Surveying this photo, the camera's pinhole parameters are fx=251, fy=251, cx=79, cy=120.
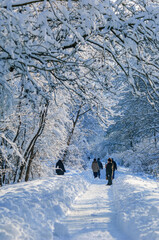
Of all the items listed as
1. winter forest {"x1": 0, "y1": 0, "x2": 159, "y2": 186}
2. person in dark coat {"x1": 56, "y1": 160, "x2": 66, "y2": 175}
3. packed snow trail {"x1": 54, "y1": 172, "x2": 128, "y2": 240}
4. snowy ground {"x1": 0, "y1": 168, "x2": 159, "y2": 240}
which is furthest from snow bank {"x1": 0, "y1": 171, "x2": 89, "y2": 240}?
person in dark coat {"x1": 56, "y1": 160, "x2": 66, "y2": 175}

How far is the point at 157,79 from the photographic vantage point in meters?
5.00

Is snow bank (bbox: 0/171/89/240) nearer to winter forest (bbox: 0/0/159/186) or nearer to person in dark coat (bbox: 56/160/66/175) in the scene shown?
winter forest (bbox: 0/0/159/186)

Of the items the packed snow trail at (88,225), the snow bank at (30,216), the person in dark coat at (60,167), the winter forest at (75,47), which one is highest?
the winter forest at (75,47)

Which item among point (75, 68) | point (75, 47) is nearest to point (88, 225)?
point (75, 68)

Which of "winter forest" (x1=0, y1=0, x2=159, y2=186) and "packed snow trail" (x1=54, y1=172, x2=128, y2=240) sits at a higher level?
"winter forest" (x1=0, y1=0, x2=159, y2=186)

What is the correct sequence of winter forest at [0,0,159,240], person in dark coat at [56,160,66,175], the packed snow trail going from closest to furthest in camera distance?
winter forest at [0,0,159,240] < the packed snow trail < person in dark coat at [56,160,66,175]

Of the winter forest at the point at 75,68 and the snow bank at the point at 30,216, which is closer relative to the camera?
the winter forest at the point at 75,68

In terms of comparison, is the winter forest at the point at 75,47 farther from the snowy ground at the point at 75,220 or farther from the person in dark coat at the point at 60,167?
the person in dark coat at the point at 60,167

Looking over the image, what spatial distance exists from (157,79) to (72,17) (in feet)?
6.73

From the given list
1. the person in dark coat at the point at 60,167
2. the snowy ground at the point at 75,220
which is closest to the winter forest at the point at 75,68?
the snowy ground at the point at 75,220

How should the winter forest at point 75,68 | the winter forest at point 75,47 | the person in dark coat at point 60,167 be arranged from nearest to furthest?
the winter forest at point 75,47, the winter forest at point 75,68, the person in dark coat at point 60,167

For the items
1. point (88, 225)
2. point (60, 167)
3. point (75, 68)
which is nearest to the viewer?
point (75, 68)

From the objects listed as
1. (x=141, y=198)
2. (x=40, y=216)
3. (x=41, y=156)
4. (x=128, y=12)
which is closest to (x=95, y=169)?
(x=41, y=156)

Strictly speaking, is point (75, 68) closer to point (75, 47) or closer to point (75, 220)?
point (75, 47)
